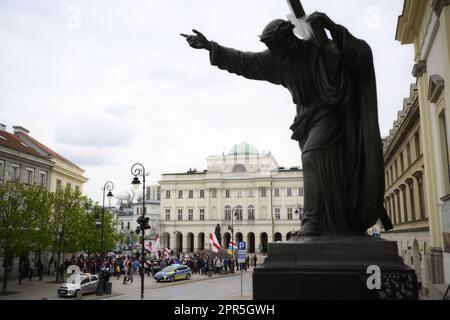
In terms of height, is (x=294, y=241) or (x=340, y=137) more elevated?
(x=340, y=137)

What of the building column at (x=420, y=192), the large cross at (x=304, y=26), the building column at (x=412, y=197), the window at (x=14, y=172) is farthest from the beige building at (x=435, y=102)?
the window at (x=14, y=172)

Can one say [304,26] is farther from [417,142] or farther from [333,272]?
[417,142]

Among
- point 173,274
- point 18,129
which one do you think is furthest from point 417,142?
point 18,129

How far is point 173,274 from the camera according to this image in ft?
99.5

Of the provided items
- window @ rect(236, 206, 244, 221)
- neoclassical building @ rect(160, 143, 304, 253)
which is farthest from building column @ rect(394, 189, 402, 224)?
window @ rect(236, 206, 244, 221)

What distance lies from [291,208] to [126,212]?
4371 cm

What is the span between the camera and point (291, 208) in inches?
3172

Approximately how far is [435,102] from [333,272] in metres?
15.9

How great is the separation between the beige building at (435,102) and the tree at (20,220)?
21.7 m

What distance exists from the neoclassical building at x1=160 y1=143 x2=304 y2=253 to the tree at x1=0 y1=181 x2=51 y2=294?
177ft

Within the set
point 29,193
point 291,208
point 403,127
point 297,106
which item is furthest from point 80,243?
point 291,208

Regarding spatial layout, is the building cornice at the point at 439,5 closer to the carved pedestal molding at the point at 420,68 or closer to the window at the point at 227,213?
the carved pedestal molding at the point at 420,68
